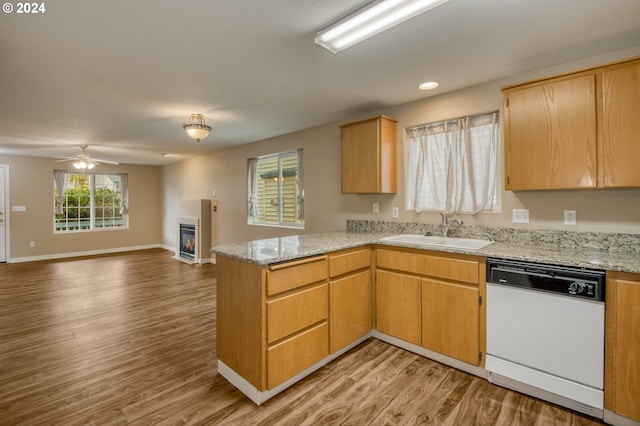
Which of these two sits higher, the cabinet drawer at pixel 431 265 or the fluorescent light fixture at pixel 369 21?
the fluorescent light fixture at pixel 369 21

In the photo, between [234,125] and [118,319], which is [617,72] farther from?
[118,319]

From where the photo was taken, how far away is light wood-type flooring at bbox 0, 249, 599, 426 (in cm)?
187

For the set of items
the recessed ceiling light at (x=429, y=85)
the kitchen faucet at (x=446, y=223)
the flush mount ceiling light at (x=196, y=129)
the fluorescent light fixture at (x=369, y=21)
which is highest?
the recessed ceiling light at (x=429, y=85)

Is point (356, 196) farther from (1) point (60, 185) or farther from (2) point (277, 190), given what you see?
(1) point (60, 185)

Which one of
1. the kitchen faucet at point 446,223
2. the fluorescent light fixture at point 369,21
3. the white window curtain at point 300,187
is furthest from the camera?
the white window curtain at point 300,187

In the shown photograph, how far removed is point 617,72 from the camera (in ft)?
6.46

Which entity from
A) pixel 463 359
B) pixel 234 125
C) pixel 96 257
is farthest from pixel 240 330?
pixel 96 257

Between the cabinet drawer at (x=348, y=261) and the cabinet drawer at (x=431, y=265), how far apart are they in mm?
129

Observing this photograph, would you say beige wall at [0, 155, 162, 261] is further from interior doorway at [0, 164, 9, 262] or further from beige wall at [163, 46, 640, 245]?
beige wall at [163, 46, 640, 245]

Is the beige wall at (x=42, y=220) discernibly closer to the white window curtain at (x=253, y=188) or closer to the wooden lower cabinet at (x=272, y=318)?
the white window curtain at (x=253, y=188)

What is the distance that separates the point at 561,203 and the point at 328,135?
8.63 ft

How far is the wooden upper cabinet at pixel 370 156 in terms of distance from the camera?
319 cm

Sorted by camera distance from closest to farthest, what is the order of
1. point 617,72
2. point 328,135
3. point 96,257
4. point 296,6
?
point 296,6 < point 617,72 < point 328,135 < point 96,257

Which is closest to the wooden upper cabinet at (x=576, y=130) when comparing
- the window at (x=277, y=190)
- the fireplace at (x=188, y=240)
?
the window at (x=277, y=190)
